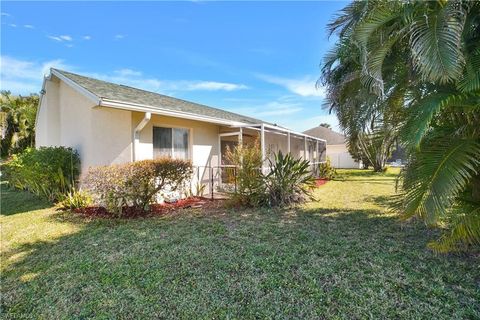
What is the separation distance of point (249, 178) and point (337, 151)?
33.0 m

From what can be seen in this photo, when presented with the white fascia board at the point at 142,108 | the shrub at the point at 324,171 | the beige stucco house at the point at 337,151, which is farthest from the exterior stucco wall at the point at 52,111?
the beige stucco house at the point at 337,151

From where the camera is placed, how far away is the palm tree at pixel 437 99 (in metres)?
3.20

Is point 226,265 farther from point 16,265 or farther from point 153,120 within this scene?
point 153,120

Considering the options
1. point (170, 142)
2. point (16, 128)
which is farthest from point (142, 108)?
point (16, 128)

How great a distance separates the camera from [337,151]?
A: 38.5 m

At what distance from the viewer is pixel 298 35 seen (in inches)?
422

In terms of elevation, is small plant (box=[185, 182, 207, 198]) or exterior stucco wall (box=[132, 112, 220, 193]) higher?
exterior stucco wall (box=[132, 112, 220, 193])

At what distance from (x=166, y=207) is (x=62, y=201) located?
384cm

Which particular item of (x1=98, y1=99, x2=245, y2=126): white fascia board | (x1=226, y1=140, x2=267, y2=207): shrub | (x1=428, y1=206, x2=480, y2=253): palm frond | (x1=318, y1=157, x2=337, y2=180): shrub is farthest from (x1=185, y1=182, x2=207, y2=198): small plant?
(x1=318, y1=157, x2=337, y2=180): shrub

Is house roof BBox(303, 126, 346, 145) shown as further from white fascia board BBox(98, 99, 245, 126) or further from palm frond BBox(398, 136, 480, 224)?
palm frond BBox(398, 136, 480, 224)

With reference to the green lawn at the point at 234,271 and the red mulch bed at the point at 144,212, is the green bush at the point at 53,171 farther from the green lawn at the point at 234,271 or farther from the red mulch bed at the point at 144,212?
the green lawn at the point at 234,271

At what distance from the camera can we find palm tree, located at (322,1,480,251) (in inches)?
126

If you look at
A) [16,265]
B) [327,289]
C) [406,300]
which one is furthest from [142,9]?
[406,300]

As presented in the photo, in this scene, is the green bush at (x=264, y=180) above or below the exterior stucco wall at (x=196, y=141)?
below
